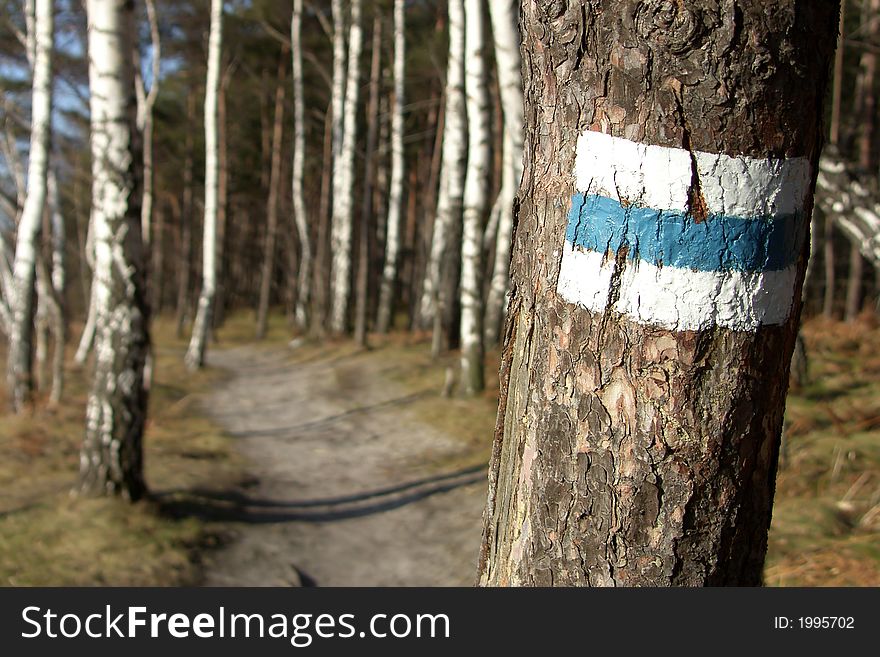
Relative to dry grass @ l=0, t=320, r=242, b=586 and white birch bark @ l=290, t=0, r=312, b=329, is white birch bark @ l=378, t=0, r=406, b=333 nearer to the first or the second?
white birch bark @ l=290, t=0, r=312, b=329

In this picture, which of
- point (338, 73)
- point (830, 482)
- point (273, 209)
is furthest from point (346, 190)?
point (830, 482)

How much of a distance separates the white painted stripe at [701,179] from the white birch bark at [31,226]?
9.85 metres

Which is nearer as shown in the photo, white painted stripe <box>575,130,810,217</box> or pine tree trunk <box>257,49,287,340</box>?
white painted stripe <box>575,130,810,217</box>

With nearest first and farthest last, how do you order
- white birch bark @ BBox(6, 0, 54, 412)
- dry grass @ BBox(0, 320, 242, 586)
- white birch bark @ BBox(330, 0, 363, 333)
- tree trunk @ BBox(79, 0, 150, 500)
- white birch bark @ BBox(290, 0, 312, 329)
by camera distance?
dry grass @ BBox(0, 320, 242, 586), tree trunk @ BBox(79, 0, 150, 500), white birch bark @ BBox(6, 0, 54, 412), white birch bark @ BBox(330, 0, 363, 333), white birch bark @ BBox(290, 0, 312, 329)

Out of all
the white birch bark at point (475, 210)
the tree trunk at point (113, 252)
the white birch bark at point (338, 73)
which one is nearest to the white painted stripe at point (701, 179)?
the tree trunk at point (113, 252)

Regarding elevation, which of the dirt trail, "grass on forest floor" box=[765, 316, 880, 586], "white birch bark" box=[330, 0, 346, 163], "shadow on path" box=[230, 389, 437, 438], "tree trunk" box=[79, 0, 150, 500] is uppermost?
"white birch bark" box=[330, 0, 346, 163]

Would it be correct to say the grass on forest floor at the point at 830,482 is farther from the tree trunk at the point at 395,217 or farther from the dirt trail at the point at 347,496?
the tree trunk at the point at 395,217

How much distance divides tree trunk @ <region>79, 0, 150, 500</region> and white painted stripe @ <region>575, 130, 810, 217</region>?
5.02m

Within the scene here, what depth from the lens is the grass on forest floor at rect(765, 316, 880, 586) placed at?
403 cm

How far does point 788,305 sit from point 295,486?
246 inches

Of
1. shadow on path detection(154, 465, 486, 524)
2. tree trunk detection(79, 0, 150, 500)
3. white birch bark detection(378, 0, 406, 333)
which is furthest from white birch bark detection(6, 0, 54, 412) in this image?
white birch bark detection(378, 0, 406, 333)

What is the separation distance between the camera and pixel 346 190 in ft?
55.7

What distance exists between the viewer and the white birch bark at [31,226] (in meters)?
9.73

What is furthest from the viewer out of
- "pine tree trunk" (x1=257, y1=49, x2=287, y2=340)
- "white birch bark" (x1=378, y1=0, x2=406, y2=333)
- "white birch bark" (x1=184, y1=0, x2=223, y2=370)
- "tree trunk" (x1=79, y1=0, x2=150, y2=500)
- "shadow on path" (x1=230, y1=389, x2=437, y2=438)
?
"pine tree trunk" (x1=257, y1=49, x2=287, y2=340)
